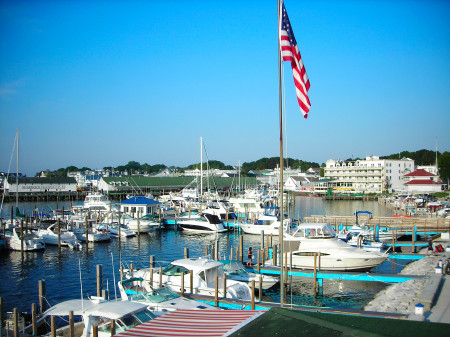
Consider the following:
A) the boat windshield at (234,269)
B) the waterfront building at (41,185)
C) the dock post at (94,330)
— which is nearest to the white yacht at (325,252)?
the boat windshield at (234,269)

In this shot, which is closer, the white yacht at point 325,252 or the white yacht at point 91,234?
the white yacht at point 325,252

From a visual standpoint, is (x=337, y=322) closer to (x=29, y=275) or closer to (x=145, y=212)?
(x=29, y=275)

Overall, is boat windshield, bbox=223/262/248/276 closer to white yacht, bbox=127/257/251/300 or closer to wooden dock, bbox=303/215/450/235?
white yacht, bbox=127/257/251/300

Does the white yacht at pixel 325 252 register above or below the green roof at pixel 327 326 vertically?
below

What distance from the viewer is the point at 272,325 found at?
9.31 metres

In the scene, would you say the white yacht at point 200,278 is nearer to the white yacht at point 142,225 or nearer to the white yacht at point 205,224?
the white yacht at point 205,224

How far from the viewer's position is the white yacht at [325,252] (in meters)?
27.5

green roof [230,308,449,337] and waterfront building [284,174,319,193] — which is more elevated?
waterfront building [284,174,319,193]

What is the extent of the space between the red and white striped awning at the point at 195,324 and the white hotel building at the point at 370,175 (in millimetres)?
124175

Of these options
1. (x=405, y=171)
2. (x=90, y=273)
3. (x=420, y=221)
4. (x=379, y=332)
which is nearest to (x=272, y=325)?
(x=379, y=332)

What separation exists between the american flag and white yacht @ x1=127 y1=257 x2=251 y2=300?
456 inches

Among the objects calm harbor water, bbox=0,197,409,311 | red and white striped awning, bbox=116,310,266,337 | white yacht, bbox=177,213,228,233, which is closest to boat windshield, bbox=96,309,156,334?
red and white striped awning, bbox=116,310,266,337

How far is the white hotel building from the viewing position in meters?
131

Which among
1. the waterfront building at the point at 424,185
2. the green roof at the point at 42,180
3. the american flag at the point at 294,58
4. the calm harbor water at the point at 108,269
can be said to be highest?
the american flag at the point at 294,58
